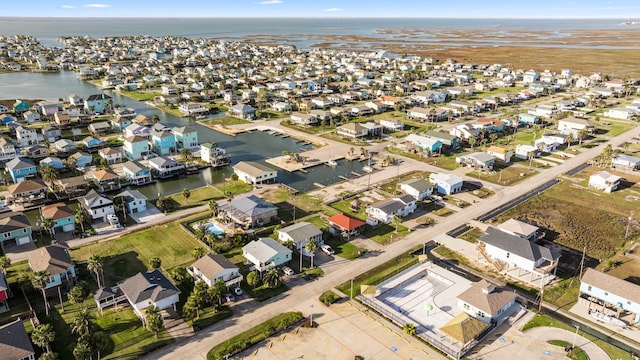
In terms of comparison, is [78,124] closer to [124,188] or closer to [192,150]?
[192,150]

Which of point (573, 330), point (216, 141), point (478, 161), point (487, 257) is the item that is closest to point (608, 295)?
point (573, 330)

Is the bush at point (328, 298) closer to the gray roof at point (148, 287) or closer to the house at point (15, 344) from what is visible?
the gray roof at point (148, 287)

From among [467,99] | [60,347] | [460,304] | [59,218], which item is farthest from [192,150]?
[467,99]

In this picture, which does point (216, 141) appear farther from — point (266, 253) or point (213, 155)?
point (266, 253)

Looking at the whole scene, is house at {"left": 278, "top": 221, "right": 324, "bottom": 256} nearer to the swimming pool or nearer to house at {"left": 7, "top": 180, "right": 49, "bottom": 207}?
the swimming pool

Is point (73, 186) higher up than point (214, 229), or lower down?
higher up

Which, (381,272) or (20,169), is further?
(20,169)

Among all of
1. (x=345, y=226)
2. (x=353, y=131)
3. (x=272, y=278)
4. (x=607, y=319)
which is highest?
(x=353, y=131)

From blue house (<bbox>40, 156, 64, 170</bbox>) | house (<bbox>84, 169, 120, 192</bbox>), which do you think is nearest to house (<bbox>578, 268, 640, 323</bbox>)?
house (<bbox>84, 169, 120, 192</bbox>)
